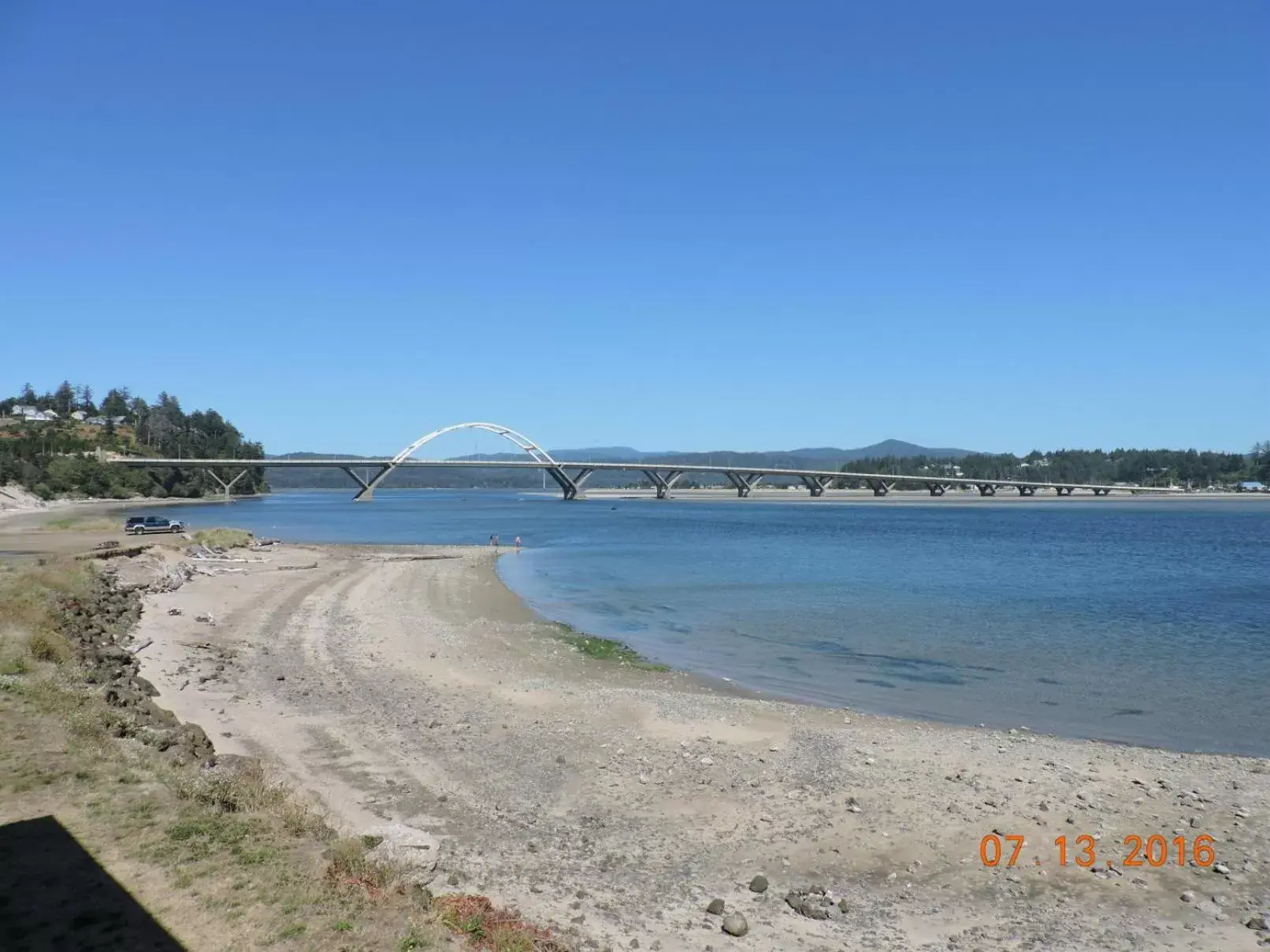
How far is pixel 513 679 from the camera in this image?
17.2m

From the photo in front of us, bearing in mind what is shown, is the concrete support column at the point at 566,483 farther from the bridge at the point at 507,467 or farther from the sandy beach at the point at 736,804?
the sandy beach at the point at 736,804

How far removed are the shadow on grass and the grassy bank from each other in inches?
2.1

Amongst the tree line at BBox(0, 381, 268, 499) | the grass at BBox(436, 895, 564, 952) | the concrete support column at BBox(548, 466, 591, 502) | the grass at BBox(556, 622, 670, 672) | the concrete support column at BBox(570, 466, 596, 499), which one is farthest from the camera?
the concrete support column at BBox(570, 466, 596, 499)

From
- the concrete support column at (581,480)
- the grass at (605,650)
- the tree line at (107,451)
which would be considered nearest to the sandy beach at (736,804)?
the grass at (605,650)

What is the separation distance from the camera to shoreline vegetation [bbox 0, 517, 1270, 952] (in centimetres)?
640

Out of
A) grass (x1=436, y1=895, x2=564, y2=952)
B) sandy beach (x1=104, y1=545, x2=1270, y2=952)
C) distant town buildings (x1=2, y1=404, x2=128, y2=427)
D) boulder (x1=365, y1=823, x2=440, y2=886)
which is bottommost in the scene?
sandy beach (x1=104, y1=545, x2=1270, y2=952)

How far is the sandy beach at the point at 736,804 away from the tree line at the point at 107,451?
116643mm

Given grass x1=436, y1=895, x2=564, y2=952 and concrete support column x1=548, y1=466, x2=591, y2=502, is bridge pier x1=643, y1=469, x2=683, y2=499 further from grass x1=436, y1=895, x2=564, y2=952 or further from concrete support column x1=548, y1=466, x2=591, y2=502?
grass x1=436, y1=895, x2=564, y2=952

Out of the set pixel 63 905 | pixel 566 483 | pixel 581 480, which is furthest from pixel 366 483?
pixel 63 905

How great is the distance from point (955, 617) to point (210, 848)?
86.9ft

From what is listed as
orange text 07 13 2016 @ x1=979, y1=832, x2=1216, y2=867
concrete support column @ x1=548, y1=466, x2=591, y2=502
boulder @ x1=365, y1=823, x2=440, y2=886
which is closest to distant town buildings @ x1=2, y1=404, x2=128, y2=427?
concrete support column @ x1=548, y1=466, x2=591, y2=502

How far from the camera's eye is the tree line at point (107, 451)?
116 metres

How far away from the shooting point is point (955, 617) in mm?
28547

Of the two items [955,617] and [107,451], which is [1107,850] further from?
[107,451]
